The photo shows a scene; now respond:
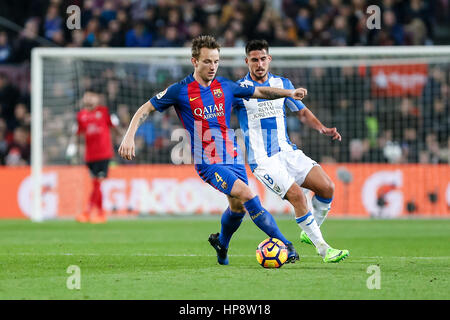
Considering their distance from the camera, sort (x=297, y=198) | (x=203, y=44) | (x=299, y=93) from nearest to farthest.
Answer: (x=299, y=93) < (x=203, y=44) < (x=297, y=198)

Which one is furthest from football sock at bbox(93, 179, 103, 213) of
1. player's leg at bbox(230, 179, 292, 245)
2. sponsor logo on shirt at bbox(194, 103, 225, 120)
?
player's leg at bbox(230, 179, 292, 245)

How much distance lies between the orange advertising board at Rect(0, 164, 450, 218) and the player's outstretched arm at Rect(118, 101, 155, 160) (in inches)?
342

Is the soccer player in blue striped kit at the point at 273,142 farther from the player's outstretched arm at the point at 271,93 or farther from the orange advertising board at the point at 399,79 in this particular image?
the orange advertising board at the point at 399,79

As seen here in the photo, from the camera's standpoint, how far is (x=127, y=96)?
686 inches

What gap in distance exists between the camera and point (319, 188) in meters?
8.13

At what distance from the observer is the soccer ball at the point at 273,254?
694 centimetres

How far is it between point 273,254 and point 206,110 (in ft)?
4.61

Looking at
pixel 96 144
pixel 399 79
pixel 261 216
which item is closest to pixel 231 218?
pixel 261 216

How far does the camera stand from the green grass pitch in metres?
5.51

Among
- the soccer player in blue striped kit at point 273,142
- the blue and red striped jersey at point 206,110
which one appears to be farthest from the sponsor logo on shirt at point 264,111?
the blue and red striped jersey at point 206,110

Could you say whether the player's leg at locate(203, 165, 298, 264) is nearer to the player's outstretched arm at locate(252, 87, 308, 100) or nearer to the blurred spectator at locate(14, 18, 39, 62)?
the player's outstretched arm at locate(252, 87, 308, 100)

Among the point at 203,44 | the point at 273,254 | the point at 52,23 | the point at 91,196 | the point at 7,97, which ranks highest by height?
the point at 52,23

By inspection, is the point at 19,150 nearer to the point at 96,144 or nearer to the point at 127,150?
the point at 96,144

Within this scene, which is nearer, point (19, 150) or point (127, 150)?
point (127, 150)
